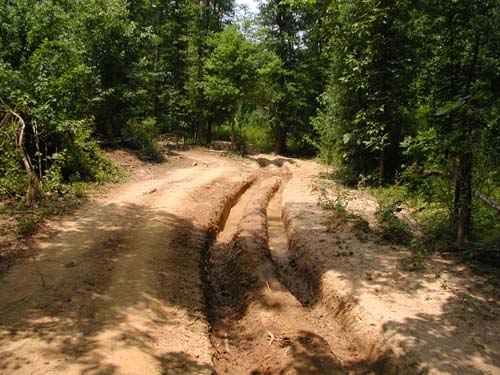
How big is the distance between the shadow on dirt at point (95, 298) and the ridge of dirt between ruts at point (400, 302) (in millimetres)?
2278

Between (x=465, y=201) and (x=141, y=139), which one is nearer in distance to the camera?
A: (x=465, y=201)

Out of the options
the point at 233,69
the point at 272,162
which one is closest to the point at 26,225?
the point at 272,162

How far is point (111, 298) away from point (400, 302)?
4.35 meters

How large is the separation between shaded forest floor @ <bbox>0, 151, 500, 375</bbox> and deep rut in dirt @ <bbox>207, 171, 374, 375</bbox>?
0.08ft

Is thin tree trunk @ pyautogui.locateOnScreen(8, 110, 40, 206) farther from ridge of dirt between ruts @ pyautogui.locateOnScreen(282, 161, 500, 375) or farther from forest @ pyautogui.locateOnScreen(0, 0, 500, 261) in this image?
ridge of dirt between ruts @ pyautogui.locateOnScreen(282, 161, 500, 375)

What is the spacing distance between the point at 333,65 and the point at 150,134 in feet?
29.4

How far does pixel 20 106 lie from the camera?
9.99 m

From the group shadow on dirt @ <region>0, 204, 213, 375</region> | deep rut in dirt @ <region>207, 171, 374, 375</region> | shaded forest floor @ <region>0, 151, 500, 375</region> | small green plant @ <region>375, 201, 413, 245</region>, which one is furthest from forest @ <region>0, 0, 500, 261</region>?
deep rut in dirt @ <region>207, 171, 374, 375</region>

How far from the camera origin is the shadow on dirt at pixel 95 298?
14.0 feet

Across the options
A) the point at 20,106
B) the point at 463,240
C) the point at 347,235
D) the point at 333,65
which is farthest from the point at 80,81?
the point at 463,240

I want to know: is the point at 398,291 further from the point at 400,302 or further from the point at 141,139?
the point at 141,139

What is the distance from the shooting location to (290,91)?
77.2ft

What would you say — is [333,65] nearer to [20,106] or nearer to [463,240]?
[463,240]

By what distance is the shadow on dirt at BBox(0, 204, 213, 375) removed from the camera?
14.0ft
